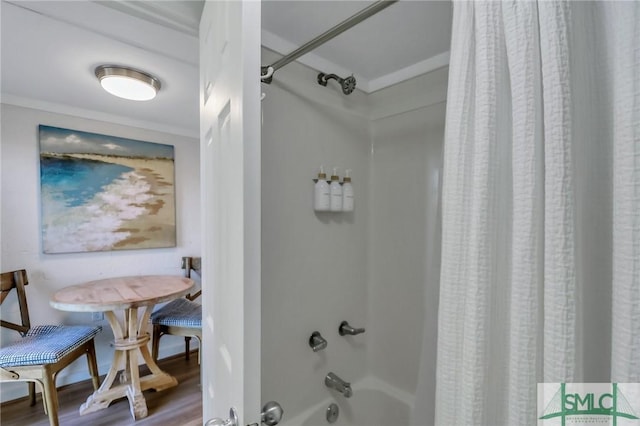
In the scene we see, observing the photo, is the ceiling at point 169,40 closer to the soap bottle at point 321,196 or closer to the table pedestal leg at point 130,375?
the soap bottle at point 321,196

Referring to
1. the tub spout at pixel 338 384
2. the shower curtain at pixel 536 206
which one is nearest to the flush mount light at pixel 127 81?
the shower curtain at pixel 536 206

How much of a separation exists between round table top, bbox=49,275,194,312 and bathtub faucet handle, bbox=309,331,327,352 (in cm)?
120

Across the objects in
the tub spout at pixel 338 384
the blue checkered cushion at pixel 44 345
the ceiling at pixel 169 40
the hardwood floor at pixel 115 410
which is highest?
the ceiling at pixel 169 40

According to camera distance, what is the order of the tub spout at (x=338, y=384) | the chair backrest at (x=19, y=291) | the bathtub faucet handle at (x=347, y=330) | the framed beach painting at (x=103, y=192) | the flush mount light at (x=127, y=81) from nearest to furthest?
the tub spout at (x=338, y=384) < the bathtub faucet handle at (x=347, y=330) < the flush mount light at (x=127, y=81) < the chair backrest at (x=19, y=291) < the framed beach painting at (x=103, y=192)

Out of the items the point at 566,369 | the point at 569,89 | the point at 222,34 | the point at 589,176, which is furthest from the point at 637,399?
the point at 222,34

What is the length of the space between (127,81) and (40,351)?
5.67 ft

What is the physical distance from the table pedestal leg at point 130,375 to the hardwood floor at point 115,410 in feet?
0.18

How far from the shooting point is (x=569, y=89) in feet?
1.56

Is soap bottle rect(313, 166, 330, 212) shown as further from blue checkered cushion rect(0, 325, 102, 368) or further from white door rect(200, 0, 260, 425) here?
blue checkered cushion rect(0, 325, 102, 368)

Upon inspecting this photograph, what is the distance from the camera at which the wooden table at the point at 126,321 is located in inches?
70.4

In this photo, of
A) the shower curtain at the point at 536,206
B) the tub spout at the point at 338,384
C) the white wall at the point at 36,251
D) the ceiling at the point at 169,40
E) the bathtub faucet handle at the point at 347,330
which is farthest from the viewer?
the white wall at the point at 36,251

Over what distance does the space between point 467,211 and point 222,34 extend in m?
0.74

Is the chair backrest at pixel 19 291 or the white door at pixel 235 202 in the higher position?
the white door at pixel 235 202

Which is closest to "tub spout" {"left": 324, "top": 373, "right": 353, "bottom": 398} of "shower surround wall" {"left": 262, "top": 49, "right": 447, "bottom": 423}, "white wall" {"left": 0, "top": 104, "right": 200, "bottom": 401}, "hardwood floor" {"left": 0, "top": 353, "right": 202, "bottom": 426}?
"shower surround wall" {"left": 262, "top": 49, "right": 447, "bottom": 423}
